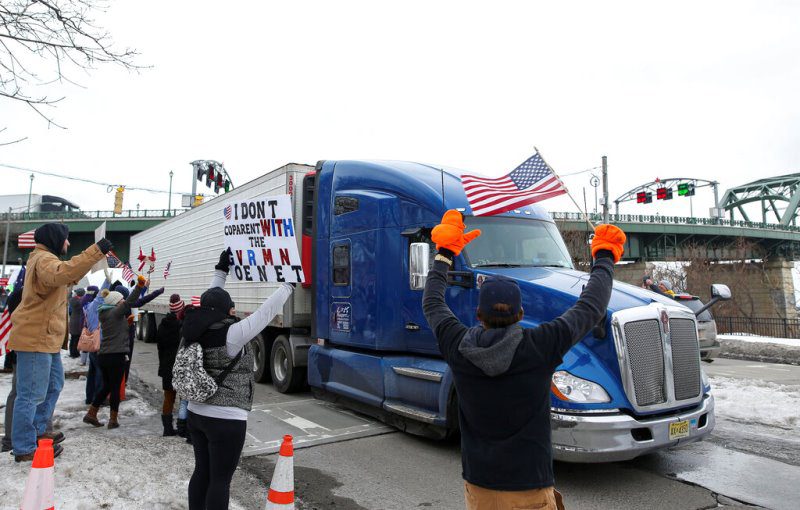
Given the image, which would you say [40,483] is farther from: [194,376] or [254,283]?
[254,283]

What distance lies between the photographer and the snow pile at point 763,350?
15.5m

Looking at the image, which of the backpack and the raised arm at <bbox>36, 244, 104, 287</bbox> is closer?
the backpack

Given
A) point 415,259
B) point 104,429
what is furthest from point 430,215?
point 104,429

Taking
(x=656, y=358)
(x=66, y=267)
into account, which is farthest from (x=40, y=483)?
(x=656, y=358)

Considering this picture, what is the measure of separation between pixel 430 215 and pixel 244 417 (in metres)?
3.67

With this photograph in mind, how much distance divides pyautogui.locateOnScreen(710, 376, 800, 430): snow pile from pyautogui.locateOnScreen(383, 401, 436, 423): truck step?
4503 millimetres

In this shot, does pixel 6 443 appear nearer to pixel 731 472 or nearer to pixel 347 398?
pixel 347 398

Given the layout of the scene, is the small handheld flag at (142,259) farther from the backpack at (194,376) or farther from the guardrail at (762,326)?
the guardrail at (762,326)

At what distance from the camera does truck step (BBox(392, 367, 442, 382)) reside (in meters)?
5.95

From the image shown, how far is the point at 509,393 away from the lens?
232 centimetres

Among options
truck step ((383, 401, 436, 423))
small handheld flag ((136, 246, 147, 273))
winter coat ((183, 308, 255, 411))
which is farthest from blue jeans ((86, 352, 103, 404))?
small handheld flag ((136, 246, 147, 273))

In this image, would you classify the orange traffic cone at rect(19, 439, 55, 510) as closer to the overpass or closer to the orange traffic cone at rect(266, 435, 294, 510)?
the orange traffic cone at rect(266, 435, 294, 510)

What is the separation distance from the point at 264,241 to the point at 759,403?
7.59 m

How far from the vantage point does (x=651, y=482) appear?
17.0ft
